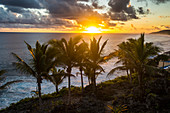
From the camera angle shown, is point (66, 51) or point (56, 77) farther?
point (56, 77)

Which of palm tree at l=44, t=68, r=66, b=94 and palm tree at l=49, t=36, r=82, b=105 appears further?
palm tree at l=49, t=36, r=82, b=105

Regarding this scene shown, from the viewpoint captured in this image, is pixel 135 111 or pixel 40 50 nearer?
pixel 135 111

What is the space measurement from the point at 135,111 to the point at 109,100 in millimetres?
4565

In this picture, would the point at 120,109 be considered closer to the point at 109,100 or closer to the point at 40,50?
the point at 109,100

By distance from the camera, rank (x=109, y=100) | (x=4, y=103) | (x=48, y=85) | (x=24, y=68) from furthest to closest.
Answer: (x=48, y=85) < (x=4, y=103) < (x=109, y=100) < (x=24, y=68)

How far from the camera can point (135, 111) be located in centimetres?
1294

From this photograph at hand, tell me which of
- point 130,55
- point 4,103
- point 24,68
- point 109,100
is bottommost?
point 4,103

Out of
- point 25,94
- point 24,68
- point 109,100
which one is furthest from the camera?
point 25,94

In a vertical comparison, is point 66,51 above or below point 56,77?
above

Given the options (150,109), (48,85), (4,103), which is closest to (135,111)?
(150,109)

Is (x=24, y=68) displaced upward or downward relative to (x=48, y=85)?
upward

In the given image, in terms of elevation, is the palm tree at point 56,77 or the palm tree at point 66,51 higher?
Result: the palm tree at point 66,51

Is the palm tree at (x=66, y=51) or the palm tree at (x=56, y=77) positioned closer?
the palm tree at (x=56, y=77)

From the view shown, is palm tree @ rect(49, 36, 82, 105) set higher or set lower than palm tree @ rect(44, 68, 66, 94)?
higher
